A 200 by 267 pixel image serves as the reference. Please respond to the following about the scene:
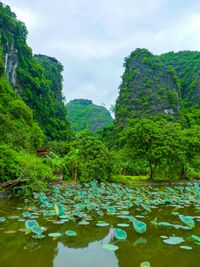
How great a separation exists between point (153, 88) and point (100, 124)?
3103 cm

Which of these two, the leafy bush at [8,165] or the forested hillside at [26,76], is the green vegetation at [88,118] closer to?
the forested hillside at [26,76]

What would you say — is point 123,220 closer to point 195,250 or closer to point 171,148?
point 195,250

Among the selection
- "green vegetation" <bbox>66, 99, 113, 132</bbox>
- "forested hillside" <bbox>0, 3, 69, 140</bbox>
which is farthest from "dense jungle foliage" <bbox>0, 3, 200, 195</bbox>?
"green vegetation" <bbox>66, 99, 113, 132</bbox>

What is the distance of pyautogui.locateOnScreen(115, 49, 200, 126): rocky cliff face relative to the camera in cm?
4394

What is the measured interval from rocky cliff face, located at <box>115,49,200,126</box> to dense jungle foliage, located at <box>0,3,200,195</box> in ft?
0.66

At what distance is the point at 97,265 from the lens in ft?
7.32

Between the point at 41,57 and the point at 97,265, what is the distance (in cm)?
6307

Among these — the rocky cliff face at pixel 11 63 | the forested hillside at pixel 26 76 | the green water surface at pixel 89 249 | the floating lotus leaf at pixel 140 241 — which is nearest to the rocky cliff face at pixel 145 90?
the forested hillside at pixel 26 76

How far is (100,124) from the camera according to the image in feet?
244

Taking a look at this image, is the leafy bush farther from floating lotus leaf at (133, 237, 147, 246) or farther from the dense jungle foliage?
floating lotus leaf at (133, 237, 147, 246)

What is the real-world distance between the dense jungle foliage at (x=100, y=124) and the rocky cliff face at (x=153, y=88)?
20 centimetres

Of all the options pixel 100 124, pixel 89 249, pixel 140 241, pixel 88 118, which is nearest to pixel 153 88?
pixel 100 124

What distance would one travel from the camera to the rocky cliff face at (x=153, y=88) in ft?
144

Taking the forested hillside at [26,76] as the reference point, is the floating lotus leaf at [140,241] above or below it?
below
